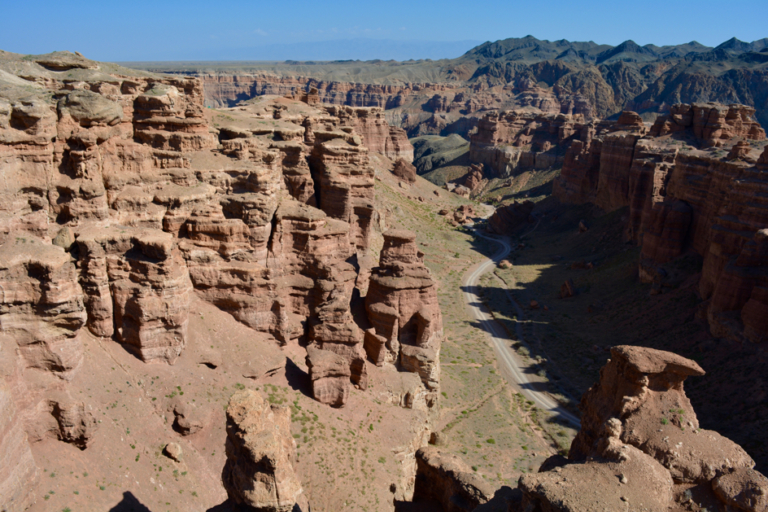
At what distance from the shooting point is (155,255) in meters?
25.9

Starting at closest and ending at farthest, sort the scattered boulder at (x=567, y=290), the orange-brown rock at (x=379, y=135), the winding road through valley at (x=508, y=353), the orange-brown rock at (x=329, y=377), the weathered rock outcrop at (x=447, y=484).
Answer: the weathered rock outcrop at (x=447, y=484), the orange-brown rock at (x=329, y=377), the winding road through valley at (x=508, y=353), the scattered boulder at (x=567, y=290), the orange-brown rock at (x=379, y=135)

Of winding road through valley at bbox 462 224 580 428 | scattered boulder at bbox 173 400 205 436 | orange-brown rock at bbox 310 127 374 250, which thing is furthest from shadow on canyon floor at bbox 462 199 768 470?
scattered boulder at bbox 173 400 205 436


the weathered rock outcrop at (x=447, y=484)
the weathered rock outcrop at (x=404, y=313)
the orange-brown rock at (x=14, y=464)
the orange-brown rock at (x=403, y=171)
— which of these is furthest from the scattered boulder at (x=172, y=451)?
the orange-brown rock at (x=403, y=171)

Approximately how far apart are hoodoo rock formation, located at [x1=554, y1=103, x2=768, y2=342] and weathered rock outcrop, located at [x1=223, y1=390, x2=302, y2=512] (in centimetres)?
3855

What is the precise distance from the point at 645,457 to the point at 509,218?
88.6 m

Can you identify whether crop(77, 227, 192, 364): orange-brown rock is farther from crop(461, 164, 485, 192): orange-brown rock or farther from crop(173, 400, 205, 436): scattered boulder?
crop(461, 164, 485, 192): orange-brown rock

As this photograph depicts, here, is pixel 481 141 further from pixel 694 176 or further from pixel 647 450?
pixel 647 450

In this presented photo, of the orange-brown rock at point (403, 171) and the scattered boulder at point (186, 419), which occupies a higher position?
the orange-brown rock at point (403, 171)

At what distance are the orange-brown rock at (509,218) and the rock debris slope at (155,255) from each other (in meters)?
62.3

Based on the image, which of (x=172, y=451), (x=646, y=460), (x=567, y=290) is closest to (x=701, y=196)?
(x=567, y=290)

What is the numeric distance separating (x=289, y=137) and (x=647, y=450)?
131 feet

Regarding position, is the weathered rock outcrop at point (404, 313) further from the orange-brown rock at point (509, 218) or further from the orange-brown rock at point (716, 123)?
the orange-brown rock at point (509, 218)

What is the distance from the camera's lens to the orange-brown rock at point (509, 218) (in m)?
102

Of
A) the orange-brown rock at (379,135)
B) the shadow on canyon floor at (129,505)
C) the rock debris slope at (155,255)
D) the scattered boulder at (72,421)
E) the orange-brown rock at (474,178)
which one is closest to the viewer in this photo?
the shadow on canyon floor at (129,505)
